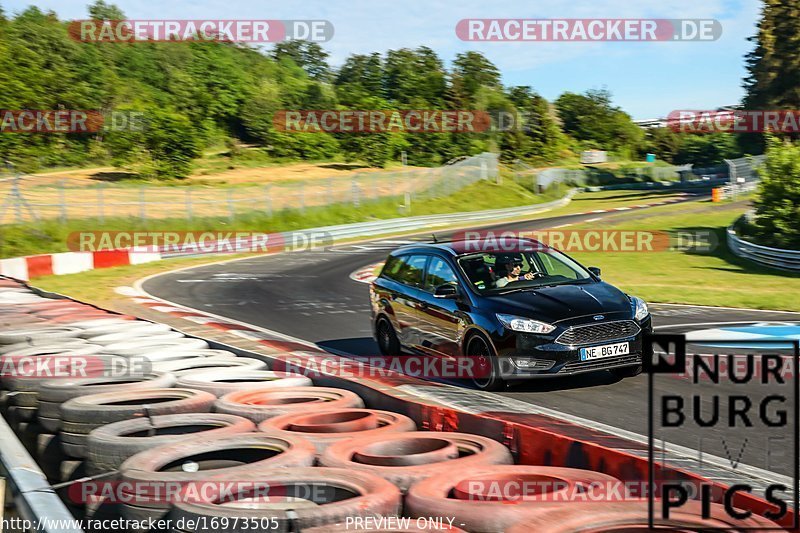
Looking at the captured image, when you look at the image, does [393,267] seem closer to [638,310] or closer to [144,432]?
[638,310]

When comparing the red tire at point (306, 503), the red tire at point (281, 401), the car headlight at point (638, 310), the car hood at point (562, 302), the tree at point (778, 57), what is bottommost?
the red tire at point (281, 401)

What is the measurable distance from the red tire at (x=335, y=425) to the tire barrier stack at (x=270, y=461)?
1 cm

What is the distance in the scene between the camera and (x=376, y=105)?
69.6 m

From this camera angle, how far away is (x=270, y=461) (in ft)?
16.4

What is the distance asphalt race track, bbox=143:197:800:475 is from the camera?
816 cm

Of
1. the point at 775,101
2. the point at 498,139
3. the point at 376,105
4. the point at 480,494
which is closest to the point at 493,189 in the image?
the point at 376,105

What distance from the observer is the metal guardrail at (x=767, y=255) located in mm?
25484

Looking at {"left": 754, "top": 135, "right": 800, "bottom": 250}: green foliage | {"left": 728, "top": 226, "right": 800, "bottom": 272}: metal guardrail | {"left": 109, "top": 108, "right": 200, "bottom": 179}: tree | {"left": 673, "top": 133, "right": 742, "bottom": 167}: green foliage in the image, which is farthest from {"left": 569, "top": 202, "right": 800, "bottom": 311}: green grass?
{"left": 673, "top": 133, "right": 742, "bottom": 167}: green foliage

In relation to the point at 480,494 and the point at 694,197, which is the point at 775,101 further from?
the point at 480,494

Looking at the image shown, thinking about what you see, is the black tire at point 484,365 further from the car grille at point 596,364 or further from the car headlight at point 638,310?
the car headlight at point 638,310

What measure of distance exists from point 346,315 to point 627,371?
7549 mm

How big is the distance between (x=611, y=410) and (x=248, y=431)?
3979 mm

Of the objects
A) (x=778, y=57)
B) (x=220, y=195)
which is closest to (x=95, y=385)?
(x=220, y=195)

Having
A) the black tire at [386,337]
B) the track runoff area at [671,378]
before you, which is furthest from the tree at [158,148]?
the black tire at [386,337]
